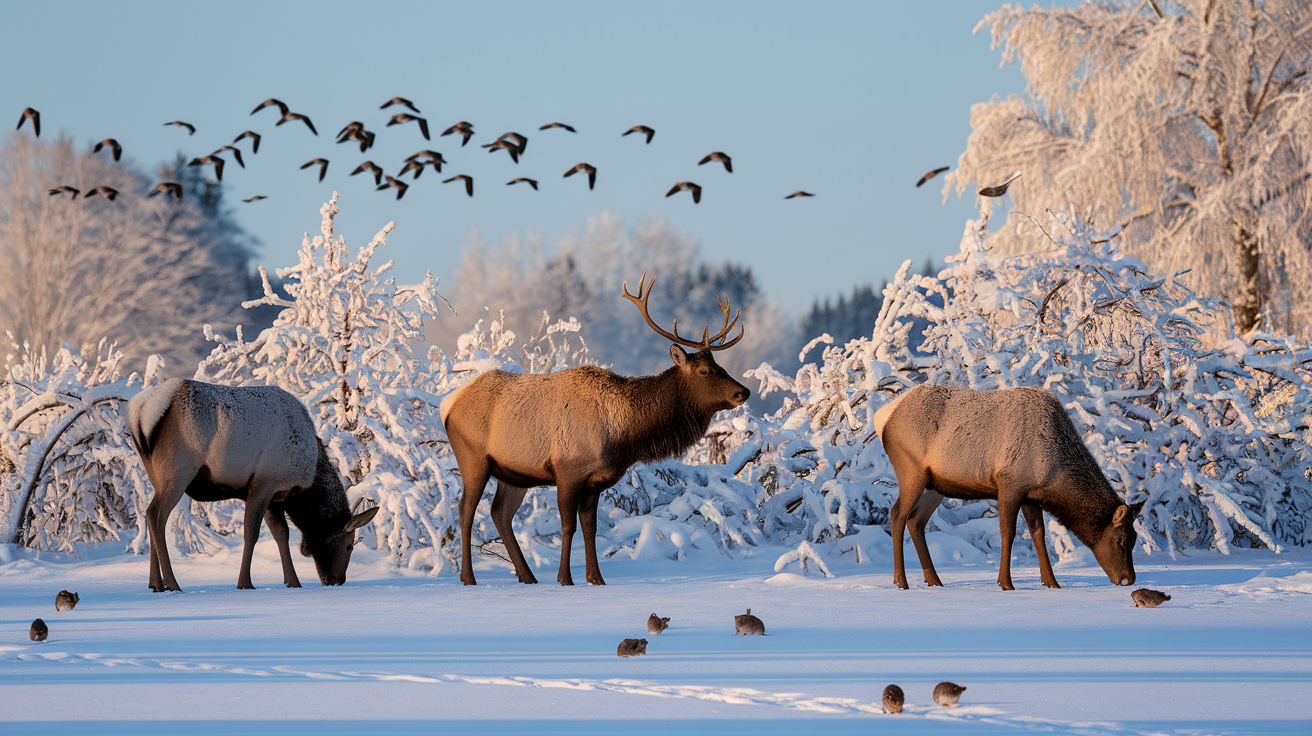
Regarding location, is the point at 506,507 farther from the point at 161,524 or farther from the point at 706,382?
the point at 161,524

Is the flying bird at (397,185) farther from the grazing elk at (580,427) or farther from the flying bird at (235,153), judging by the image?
the grazing elk at (580,427)

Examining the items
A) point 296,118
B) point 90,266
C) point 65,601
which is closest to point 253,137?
point 296,118

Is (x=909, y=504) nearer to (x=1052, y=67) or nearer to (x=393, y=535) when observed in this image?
(x=393, y=535)

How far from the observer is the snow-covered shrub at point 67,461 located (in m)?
10.5

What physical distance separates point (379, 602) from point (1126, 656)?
166 inches

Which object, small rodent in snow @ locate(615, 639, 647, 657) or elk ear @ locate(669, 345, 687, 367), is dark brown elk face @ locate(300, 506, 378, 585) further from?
small rodent in snow @ locate(615, 639, 647, 657)

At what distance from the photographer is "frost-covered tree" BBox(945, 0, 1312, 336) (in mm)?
20453

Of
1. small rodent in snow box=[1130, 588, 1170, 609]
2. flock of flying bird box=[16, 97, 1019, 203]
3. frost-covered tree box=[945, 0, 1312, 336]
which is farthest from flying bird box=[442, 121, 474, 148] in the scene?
frost-covered tree box=[945, 0, 1312, 336]

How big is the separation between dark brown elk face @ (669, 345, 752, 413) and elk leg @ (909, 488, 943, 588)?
141 centimetres

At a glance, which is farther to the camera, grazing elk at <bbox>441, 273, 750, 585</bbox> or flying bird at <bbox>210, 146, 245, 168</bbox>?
flying bird at <bbox>210, 146, 245, 168</bbox>

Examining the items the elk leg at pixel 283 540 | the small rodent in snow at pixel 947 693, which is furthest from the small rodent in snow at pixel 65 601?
the small rodent in snow at pixel 947 693

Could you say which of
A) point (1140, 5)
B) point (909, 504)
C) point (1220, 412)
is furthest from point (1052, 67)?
point (909, 504)

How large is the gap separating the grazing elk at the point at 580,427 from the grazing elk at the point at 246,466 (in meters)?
0.96

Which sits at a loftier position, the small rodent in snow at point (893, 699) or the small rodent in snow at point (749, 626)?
the small rodent in snow at point (749, 626)
